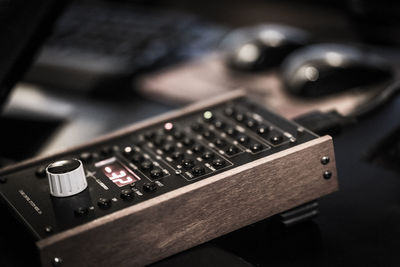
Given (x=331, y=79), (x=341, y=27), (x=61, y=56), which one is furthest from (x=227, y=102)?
(x=341, y=27)

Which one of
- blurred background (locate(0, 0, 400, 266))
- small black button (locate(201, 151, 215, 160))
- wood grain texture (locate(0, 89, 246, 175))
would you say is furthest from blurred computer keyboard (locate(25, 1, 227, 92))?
small black button (locate(201, 151, 215, 160))

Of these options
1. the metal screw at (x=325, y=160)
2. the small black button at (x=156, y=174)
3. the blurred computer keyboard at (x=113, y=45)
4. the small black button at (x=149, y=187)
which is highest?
the blurred computer keyboard at (x=113, y=45)

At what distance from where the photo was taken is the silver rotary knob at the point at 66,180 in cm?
51

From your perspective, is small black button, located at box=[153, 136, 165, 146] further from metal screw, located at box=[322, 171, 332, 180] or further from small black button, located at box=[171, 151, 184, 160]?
metal screw, located at box=[322, 171, 332, 180]

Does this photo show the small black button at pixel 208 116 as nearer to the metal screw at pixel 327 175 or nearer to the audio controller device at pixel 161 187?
the audio controller device at pixel 161 187

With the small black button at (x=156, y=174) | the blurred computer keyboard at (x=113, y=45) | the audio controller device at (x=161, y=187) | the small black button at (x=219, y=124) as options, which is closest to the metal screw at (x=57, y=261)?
the audio controller device at (x=161, y=187)

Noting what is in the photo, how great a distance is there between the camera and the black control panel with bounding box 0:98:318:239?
0.50m

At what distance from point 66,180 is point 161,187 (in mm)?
74

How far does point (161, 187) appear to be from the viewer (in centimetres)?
52

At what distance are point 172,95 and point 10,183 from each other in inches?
17.2

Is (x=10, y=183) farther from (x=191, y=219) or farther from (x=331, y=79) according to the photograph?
(x=331, y=79)

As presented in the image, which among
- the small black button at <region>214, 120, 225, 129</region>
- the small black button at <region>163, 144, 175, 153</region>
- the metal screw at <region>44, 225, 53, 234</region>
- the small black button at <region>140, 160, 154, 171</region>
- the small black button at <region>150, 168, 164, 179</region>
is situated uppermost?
the small black button at <region>214, 120, 225, 129</region>

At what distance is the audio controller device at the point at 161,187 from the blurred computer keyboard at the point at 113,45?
41 centimetres

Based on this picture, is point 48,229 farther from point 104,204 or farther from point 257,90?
point 257,90
